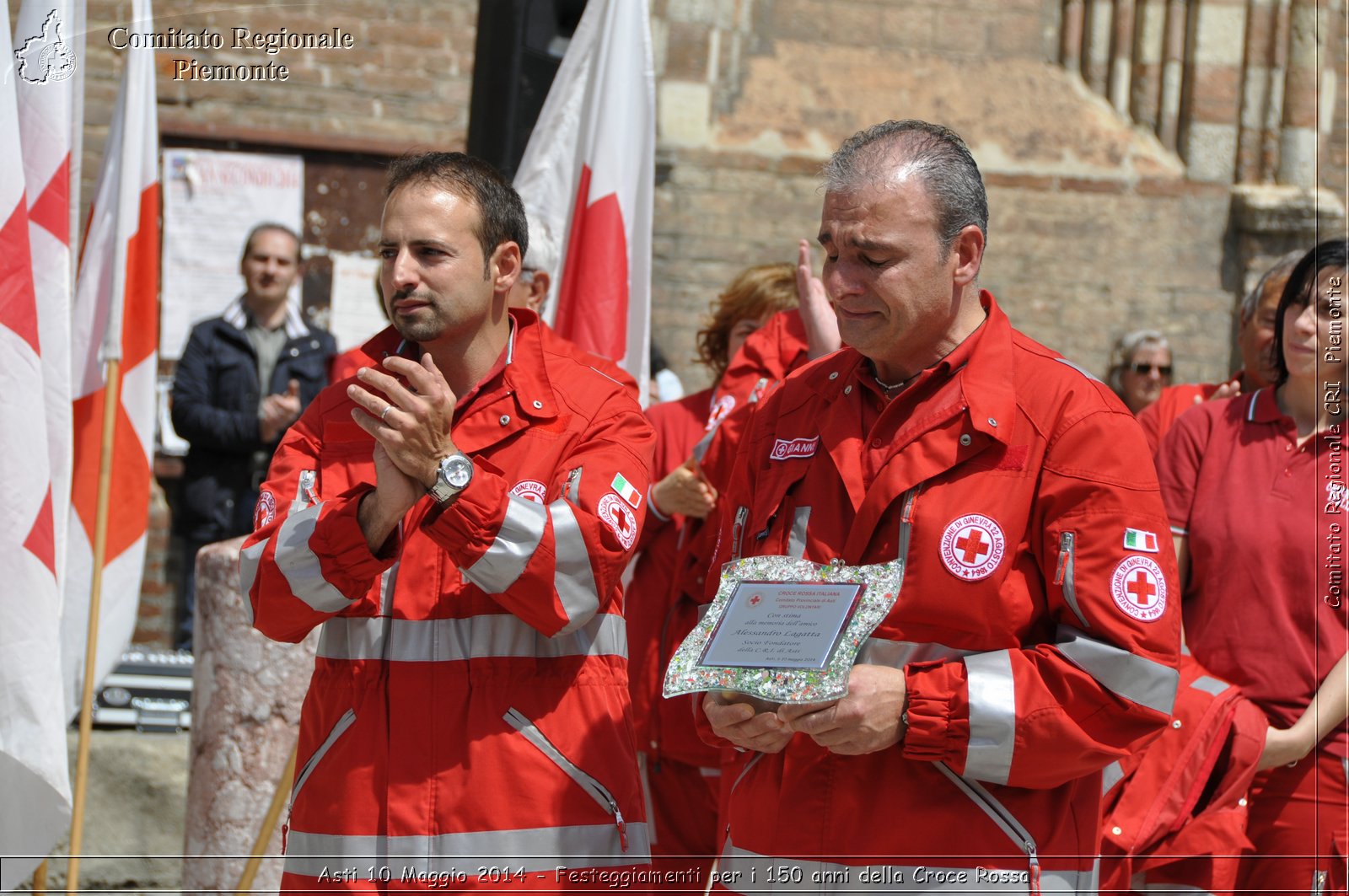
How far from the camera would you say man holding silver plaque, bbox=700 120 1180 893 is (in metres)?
2.31

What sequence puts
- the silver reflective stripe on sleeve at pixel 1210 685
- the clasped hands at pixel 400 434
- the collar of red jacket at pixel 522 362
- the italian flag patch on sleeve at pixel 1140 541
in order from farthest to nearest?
the silver reflective stripe on sleeve at pixel 1210 685, the collar of red jacket at pixel 522 362, the clasped hands at pixel 400 434, the italian flag patch on sleeve at pixel 1140 541

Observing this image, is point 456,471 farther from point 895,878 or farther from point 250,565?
point 895,878

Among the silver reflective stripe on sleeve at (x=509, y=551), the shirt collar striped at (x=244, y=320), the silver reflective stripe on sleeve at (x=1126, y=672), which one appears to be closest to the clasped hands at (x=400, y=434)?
the silver reflective stripe on sleeve at (x=509, y=551)

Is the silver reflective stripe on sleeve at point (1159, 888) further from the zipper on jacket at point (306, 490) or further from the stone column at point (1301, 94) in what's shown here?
the stone column at point (1301, 94)

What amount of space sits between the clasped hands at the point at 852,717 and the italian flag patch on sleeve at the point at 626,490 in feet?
1.94

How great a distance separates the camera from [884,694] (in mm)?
2305

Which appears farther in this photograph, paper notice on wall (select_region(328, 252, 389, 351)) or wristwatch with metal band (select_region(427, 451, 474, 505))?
paper notice on wall (select_region(328, 252, 389, 351))

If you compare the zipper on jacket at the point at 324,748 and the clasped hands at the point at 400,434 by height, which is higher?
the clasped hands at the point at 400,434

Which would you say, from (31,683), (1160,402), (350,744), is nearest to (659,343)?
(1160,402)

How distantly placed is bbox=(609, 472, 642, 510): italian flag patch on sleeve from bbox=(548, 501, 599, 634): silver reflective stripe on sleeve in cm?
13

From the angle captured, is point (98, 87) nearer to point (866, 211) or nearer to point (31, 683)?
point (31, 683)

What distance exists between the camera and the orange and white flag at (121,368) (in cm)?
461

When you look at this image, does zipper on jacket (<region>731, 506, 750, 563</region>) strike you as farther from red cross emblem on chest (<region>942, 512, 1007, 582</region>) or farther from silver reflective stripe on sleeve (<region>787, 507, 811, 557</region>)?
red cross emblem on chest (<region>942, 512, 1007, 582</region>)

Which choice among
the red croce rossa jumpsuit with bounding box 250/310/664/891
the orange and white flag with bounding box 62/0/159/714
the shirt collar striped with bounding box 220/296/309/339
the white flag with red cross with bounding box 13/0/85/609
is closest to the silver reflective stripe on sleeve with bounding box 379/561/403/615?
the red croce rossa jumpsuit with bounding box 250/310/664/891
